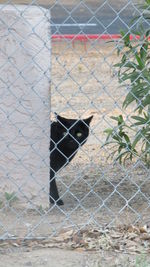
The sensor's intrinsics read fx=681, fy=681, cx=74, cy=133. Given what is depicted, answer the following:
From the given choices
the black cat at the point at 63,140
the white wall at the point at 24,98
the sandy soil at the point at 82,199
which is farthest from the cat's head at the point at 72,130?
the white wall at the point at 24,98

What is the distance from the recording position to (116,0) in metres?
17.7

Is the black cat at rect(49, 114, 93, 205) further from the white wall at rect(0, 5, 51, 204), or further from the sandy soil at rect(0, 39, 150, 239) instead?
the white wall at rect(0, 5, 51, 204)

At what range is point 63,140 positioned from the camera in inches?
193

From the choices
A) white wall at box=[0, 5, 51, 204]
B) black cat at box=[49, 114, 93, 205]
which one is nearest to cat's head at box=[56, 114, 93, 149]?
black cat at box=[49, 114, 93, 205]

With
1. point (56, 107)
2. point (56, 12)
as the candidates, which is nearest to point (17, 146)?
point (56, 107)

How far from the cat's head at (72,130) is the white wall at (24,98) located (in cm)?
55

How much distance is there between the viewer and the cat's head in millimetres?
4840

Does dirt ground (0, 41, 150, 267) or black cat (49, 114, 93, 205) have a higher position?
black cat (49, 114, 93, 205)

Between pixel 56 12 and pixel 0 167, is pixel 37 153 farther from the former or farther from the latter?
pixel 56 12

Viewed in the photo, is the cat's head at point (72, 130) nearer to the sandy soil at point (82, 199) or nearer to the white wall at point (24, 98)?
the sandy soil at point (82, 199)

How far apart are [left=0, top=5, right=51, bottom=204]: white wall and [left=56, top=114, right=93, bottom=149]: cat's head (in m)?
0.55

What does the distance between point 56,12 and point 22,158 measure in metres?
12.2

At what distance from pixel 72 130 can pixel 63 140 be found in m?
0.14

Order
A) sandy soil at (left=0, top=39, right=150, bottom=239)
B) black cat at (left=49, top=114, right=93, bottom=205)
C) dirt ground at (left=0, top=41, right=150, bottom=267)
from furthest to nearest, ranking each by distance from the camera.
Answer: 1. black cat at (left=49, top=114, right=93, bottom=205)
2. sandy soil at (left=0, top=39, right=150, bottom=239)
3. dirt ground at (left=0, top=41, right=150, bottom=267)
